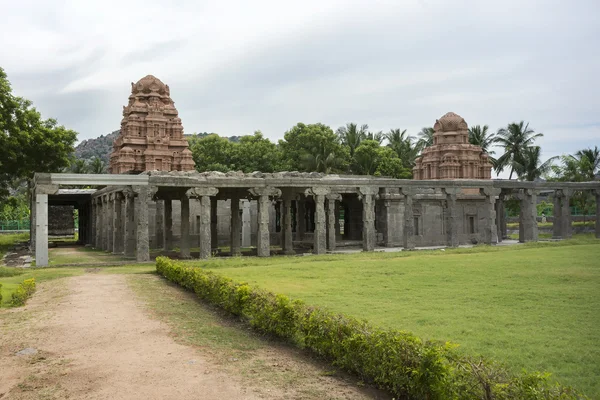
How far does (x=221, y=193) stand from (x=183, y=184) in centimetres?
501

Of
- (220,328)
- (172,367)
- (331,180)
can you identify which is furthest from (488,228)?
(172,367)

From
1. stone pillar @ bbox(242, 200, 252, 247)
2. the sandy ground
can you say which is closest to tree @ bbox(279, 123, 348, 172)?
stone pillar @ bbox(242, 200, 252, 247)

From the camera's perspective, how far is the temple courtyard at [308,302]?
295 inches

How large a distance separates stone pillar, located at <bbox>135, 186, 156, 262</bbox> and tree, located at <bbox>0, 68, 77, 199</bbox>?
12.9 m

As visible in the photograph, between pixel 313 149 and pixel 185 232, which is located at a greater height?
pixel 313 149

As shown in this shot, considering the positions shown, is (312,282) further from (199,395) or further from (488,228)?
(488,228)

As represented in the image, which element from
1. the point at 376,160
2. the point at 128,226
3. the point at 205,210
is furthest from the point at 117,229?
the point at 376,160

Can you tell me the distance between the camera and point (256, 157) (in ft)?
187

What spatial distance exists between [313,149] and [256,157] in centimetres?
607

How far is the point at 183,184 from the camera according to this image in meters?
25.0

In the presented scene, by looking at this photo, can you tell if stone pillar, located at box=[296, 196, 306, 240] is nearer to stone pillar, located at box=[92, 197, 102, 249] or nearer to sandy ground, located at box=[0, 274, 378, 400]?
stone pillar, located at box=[92, 197, 102, 249]

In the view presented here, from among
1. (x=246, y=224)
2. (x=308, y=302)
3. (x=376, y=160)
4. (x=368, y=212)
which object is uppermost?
(x=376, y=160)

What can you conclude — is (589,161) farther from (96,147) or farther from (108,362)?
(96,147)

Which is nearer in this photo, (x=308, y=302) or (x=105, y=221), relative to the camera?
(x=308, y=302)
